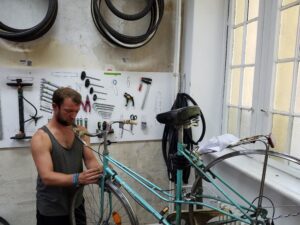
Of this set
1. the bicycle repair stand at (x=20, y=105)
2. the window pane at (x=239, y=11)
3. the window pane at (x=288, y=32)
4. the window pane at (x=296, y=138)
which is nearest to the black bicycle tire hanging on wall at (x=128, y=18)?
the window pane at (x=239, y=11)

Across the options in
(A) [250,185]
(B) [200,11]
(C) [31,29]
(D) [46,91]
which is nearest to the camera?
(A) [250,185]

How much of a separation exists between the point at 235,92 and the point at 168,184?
1.08 meters

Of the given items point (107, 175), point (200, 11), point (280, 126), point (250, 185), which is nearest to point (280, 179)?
point (250, 185)

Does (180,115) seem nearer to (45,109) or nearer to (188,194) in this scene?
(188,194)

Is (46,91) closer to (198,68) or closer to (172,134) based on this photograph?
(172,134)

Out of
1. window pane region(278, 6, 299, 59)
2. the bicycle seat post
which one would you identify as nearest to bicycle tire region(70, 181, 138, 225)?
the bicycle seat post

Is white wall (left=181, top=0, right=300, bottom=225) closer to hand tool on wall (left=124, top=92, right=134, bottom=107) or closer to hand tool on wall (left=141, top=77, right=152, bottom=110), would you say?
hand tool on wall (left=141, top=77, right=152, bottom=110)

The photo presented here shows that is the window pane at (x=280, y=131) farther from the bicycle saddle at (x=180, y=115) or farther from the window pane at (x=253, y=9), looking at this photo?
the window pane at (x=253, y=9)

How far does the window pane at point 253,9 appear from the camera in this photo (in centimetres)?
191

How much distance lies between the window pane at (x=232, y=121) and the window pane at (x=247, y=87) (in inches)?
6.0

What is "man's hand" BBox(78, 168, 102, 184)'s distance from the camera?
4.77 ft

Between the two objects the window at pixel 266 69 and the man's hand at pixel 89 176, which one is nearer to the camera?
the man's hand at pixel 89 176

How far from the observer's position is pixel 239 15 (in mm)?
2131

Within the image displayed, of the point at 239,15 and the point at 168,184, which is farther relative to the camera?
the point at 168,184
